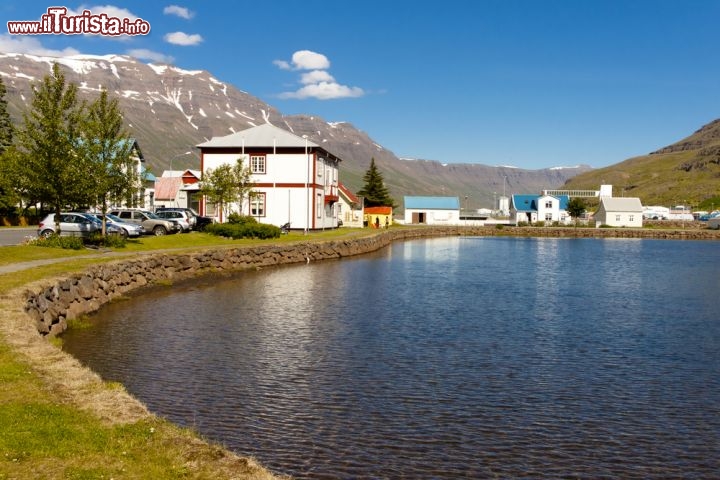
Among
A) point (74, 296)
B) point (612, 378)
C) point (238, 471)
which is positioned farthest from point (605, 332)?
point (74, 296)

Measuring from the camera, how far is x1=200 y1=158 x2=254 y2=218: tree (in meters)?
63.8

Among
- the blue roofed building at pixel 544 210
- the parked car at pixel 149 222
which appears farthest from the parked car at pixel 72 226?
the blue roofed building at pixel 544 210

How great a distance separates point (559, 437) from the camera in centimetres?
1353

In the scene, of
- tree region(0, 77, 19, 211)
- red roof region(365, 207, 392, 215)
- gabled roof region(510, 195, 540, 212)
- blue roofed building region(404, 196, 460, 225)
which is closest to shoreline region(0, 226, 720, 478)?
tree region(0, 77, 19, 211)

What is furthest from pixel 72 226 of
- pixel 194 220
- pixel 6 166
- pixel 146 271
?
pixel 194 220

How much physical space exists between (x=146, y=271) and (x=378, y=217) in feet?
257

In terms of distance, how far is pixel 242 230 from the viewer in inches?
2222

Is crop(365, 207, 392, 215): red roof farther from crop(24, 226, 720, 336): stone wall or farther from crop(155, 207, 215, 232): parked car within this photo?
crop(155, 207, 215, 232): parked car

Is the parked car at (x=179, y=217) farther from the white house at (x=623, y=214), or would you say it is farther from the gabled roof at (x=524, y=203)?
the gabled roof at (x=524, y=203)

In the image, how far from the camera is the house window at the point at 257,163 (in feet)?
234

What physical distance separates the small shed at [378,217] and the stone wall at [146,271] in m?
26.5

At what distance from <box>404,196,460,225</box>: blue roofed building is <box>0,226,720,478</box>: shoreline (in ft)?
261

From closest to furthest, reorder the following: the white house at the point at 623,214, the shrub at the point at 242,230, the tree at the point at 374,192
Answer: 1. the shrub at the point at 242,230
2. the tree at the point at 374,192
3. the white house at the point at 623,214

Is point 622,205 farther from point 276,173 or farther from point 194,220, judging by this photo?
point 194,220
